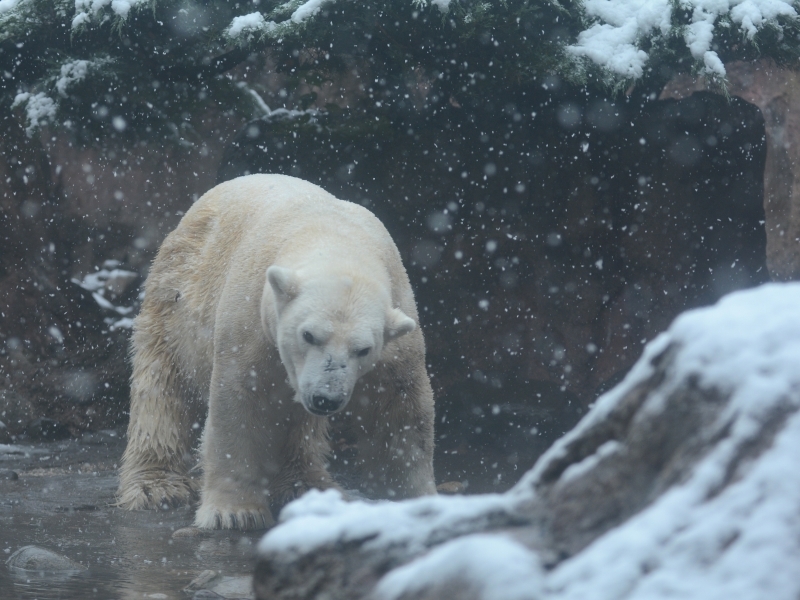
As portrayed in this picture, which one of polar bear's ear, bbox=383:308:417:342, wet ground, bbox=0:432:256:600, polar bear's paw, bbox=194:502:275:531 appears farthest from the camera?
polar bear's paw, bbox=194:502:275:531

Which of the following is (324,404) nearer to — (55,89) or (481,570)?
(481,570)

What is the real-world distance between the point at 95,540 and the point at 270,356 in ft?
3.51

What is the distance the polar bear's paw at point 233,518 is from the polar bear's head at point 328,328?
761 millimetres

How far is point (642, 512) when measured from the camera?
1349 mm

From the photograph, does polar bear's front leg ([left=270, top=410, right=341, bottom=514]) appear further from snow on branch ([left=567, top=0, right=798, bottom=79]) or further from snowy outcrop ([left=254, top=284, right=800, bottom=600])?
snowy outcrop ([left=254, top=284, right=800, bottom=600])

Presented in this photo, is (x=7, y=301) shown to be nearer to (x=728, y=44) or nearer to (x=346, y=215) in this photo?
(x=346, y=215)

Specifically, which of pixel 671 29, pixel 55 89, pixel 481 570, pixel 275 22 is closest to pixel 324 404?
pixel 481 570

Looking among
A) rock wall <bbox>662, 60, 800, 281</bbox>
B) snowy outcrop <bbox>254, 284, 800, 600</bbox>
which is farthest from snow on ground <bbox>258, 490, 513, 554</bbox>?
rock wall <bbox>662, 60, 800, 281</bbox>

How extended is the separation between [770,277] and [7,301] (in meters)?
5.44

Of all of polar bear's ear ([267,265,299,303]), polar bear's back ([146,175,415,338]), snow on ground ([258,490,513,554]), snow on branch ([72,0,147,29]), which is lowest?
snow on ground ([258,490,513,554])

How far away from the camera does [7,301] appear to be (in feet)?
20.7

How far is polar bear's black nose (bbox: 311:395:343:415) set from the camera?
342 cm

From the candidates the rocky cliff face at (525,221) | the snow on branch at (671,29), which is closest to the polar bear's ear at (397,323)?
the rocky cliff face at (525,221)

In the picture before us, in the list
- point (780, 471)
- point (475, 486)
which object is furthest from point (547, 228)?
point (780, 471)
